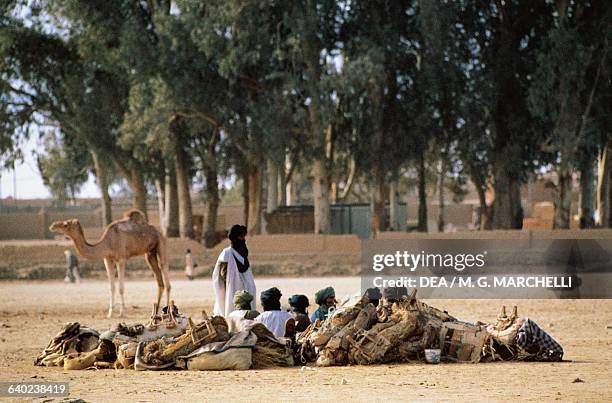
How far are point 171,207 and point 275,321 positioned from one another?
112 feet

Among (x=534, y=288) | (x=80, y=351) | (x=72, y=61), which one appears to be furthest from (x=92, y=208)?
(x=80, y=351)

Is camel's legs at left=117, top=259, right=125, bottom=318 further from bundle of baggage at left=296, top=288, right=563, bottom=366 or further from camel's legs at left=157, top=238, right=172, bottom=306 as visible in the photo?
bundle of baggage at left=296, top=288, right=563, bottom=366

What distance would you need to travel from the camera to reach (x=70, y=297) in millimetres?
31938

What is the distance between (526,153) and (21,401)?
34.9 meters

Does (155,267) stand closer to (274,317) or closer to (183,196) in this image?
(274,317)

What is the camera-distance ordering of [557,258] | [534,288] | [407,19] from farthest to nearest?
[407,19], [557,258], [534,288]

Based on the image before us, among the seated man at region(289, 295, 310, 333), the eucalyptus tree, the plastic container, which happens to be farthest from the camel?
the eucalyptus tree

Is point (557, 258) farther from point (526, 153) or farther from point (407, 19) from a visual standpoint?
point (407, 19)

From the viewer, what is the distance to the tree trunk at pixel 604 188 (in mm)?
46344

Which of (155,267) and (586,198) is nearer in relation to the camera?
(155,267)

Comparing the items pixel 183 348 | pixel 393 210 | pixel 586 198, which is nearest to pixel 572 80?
pixel 586 198

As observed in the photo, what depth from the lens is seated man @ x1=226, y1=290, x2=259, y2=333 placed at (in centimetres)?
1513

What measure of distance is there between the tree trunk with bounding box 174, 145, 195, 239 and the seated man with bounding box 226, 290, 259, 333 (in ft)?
99.5

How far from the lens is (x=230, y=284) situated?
16.2 m
